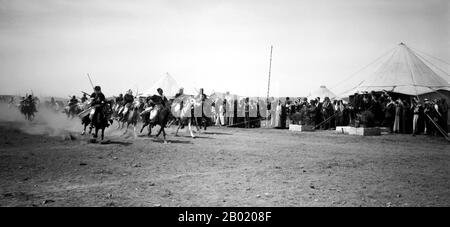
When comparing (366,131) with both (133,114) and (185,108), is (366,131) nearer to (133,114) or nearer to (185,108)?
(185,108)

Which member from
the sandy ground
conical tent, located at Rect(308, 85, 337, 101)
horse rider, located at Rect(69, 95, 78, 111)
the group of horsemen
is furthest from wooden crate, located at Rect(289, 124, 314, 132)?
conical tent, located at Rect(308, 85, 337, 101)

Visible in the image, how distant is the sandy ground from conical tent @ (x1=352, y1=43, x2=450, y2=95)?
44.9 ft

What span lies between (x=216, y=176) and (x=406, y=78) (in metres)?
25.4

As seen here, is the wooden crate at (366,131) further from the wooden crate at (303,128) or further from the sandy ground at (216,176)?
the sandy ground at (216,176)

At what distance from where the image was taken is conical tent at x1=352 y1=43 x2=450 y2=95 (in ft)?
87.8

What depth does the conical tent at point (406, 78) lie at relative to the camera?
26.8 m

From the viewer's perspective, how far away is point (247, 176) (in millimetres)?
9070

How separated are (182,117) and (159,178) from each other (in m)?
11.4

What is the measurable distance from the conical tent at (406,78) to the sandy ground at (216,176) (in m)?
13.7

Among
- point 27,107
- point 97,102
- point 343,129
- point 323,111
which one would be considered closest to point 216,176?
point 97,102

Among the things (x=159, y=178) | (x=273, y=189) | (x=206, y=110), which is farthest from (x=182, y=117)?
(x=273, y=189)

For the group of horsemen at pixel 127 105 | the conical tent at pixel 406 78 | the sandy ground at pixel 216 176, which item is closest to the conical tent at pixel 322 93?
the conical tent at pixel 406 78

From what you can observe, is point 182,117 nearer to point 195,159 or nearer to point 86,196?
point 195,159
